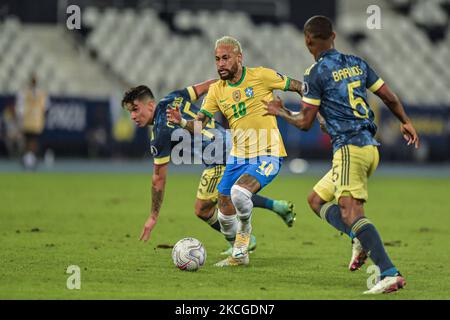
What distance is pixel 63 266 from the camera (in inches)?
346

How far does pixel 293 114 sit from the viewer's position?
7.73m

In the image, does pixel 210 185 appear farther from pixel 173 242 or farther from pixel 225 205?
pixel 173 242

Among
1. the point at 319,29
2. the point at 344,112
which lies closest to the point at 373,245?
the point at 344,112

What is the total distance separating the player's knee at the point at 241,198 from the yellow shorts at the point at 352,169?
1.20 metres

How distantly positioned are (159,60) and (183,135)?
21414mm

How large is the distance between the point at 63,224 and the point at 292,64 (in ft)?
66.8

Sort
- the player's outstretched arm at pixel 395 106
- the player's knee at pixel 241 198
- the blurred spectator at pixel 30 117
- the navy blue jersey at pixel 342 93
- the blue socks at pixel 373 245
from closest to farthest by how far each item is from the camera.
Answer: the blue socks at pixel 373 245 < the navy blue jersey at pixel 342 93 < the player's outstretched arm at pixel 395 106 < the player's knee at pixel 241 198 < the blurred spectator at pixel 30 117

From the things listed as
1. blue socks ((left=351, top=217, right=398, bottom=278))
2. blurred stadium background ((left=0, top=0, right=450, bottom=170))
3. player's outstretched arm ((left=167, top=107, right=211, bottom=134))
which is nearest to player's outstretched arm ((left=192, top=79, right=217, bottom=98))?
player's outstretched arm ((left=167, top=107, right=211, bottom=134))

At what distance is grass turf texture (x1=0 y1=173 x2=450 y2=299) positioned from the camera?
7581 mm

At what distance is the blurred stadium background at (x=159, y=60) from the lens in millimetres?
27469

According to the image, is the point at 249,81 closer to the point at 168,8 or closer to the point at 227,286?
the point at 227,286

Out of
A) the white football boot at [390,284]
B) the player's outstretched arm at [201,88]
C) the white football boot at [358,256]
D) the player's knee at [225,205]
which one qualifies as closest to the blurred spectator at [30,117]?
the player's outstretched arm at [201,88]

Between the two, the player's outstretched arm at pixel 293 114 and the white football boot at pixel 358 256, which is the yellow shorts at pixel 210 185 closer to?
the white football boot at pixel 358 256

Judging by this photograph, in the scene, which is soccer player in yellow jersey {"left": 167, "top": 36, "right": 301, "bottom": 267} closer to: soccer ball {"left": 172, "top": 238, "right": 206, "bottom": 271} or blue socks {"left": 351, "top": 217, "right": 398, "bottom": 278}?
soccer ball {"left": 172, "top": 238, "right": 206, "bottom": 271}
